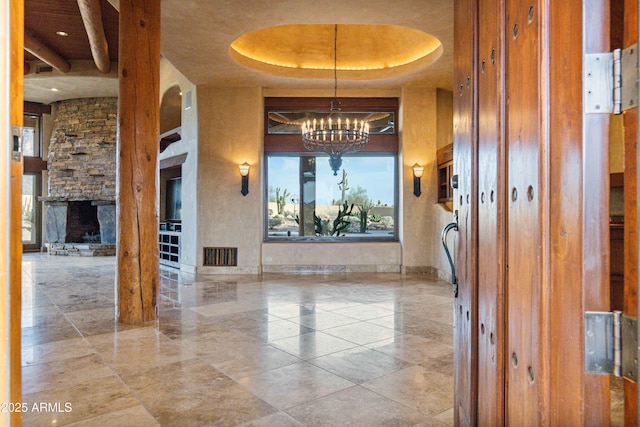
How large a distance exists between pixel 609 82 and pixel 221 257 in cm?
816

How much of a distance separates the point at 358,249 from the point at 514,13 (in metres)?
7.65

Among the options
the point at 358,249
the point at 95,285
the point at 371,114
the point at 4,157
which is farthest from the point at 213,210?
the point at 4,157

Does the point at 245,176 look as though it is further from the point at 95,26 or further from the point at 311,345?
the point at 311,345

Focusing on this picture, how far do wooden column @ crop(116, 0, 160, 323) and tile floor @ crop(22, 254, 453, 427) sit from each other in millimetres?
391

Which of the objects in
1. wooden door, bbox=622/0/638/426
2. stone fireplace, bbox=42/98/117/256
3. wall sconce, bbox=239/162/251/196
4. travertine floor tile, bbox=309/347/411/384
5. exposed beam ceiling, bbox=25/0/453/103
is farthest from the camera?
stone fireplace, bbox=42/98/117/256

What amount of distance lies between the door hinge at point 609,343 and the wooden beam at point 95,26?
7.63 m

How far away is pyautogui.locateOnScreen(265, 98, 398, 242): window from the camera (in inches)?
351

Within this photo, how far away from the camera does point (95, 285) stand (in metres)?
7.09

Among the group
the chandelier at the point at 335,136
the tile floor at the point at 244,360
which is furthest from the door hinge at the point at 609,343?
the chandelier at the point at 335,136

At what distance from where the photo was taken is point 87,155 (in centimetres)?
1316

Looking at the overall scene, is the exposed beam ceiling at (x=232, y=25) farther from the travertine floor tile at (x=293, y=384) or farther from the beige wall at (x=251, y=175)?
the travertine floor tile at (x=293, y=384)

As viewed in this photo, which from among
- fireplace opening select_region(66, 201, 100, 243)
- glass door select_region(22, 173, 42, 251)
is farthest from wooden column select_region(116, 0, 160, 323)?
glass door select_region(22, 173, 42, 251)

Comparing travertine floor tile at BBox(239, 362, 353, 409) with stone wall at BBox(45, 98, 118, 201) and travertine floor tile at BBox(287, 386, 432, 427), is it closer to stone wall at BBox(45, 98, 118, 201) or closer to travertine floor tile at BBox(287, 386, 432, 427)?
travertine floor tile at BBox(287, 386, 432, 427)

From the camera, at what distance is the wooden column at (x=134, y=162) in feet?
15.0
